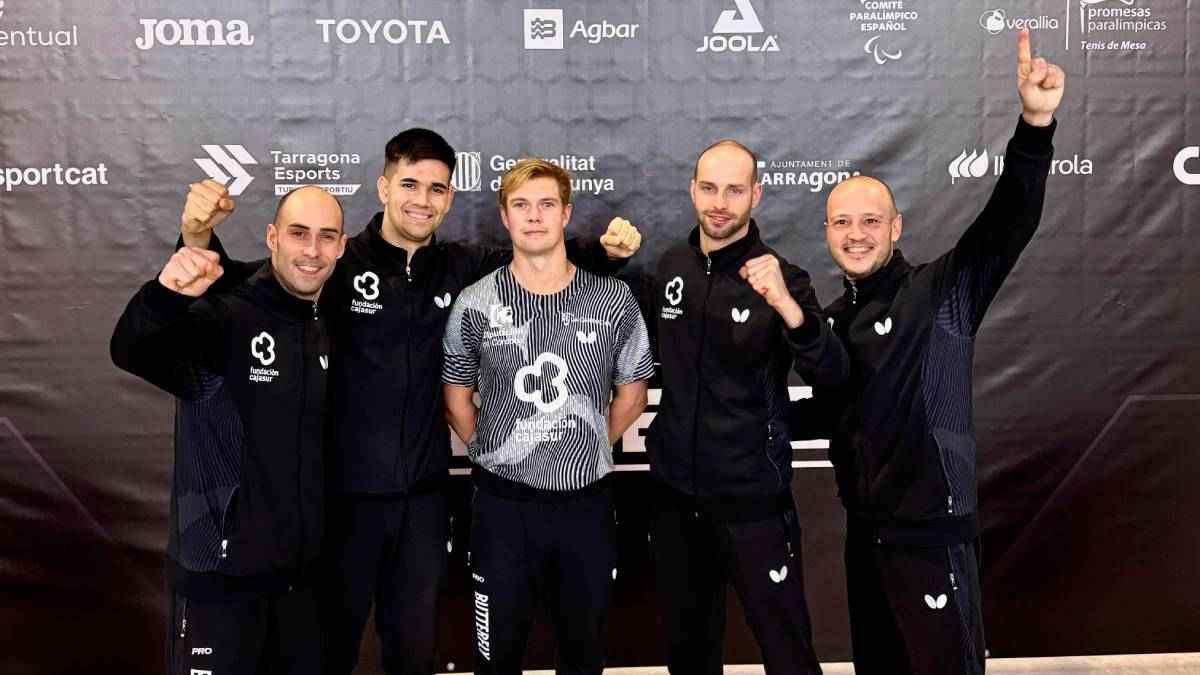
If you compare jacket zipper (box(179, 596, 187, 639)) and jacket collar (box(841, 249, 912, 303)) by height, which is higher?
jacket collar (box(841, 249, 912, 303))

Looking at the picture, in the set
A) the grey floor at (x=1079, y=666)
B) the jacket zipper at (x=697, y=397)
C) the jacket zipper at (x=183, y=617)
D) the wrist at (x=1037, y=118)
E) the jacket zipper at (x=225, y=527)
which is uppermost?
the wrist at (x=1037, y=118)

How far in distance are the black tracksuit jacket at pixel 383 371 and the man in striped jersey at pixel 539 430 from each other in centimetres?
9

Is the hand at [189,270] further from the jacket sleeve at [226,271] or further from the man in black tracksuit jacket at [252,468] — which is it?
the jacket sleeve at [226,271]

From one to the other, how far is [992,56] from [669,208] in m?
1.24

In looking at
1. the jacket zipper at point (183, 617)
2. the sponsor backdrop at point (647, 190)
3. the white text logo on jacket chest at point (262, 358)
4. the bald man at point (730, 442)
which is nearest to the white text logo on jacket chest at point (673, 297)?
the bald man at point (730, 442)

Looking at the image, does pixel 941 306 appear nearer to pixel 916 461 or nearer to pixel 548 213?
→ pixel 916 461

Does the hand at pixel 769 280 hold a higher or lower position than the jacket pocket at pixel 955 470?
higher

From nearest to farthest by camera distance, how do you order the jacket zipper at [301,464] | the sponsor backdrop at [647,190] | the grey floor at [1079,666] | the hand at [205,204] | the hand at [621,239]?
1. the hand at [205,204]
2. the jacket zipper at [301,464]
3. the hand at [621,239]
4. the sponsor backdrop at [647,190]
5. the grey floor at [1079,666]

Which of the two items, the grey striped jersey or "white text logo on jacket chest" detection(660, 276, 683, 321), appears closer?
the grey striped jersey

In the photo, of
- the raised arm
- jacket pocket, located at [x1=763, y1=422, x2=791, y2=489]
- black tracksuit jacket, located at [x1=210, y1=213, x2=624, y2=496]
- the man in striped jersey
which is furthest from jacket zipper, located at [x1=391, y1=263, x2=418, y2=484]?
jacket pocket, located at [x1=763, y1=422, x2=791, y2=489]

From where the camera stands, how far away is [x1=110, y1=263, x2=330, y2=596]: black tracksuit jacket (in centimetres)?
207

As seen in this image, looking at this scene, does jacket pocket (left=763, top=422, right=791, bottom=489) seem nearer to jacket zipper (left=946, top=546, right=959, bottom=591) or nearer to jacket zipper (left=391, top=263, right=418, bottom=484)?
jacket zipper (left=946, top=546, right=959, bottom=591)

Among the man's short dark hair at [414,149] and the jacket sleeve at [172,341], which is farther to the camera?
the man's short dark hair at [414,149]

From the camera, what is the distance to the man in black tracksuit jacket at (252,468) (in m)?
2.06
